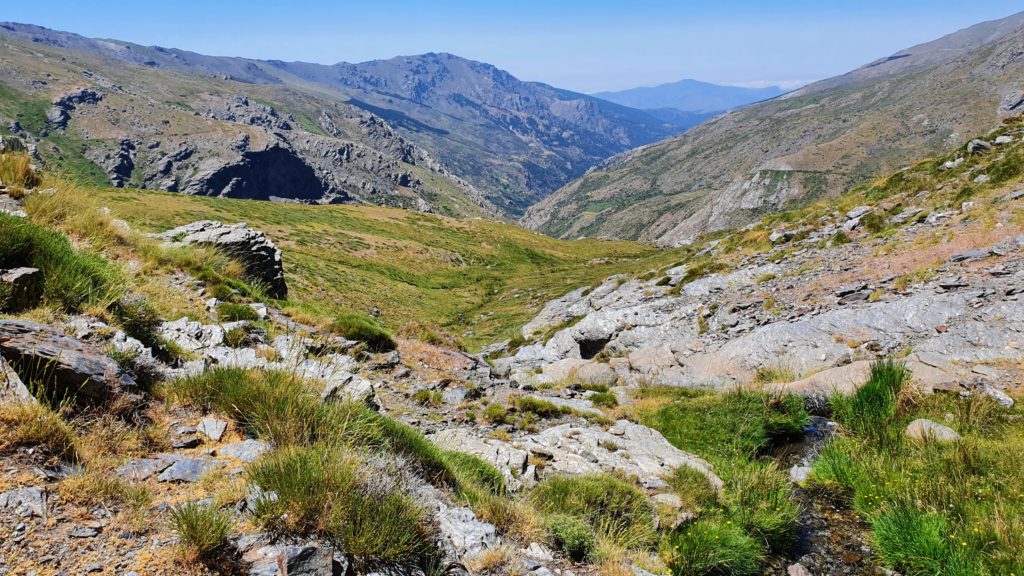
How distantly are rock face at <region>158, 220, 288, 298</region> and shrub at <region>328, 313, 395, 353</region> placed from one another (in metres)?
4.77

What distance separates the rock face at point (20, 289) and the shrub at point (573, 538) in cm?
701

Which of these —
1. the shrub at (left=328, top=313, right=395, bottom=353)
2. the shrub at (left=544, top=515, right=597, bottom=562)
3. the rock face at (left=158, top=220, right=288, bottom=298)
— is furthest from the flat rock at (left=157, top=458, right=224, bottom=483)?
the rock face at (left=158, top=220, right=288, bottom=298)

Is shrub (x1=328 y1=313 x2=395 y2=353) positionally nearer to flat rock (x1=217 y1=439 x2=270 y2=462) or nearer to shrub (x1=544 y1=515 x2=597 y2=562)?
flat rock (x1=217 y1=439 x2=270 y2=462)

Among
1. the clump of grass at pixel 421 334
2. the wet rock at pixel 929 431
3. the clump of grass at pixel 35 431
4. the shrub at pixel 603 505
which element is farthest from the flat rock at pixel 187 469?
the clump of grass at pixel 421 334

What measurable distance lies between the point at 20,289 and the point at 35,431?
327 centimetres

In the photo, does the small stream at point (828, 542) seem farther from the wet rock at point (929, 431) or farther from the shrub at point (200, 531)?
the shrub at point (200, 531)

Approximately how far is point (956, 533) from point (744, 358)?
9.18m

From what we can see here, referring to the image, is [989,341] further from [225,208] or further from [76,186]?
[225,208]

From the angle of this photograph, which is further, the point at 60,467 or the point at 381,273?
the point at 381,273

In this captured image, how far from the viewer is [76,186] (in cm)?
1155

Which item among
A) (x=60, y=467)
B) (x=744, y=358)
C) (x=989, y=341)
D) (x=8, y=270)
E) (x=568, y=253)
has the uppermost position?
(x=8, y=270)

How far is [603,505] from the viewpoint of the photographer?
6836 mm

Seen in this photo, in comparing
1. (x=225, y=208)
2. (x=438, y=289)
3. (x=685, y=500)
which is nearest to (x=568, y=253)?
(x=438, y=289)

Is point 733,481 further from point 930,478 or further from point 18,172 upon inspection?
point 18,172
